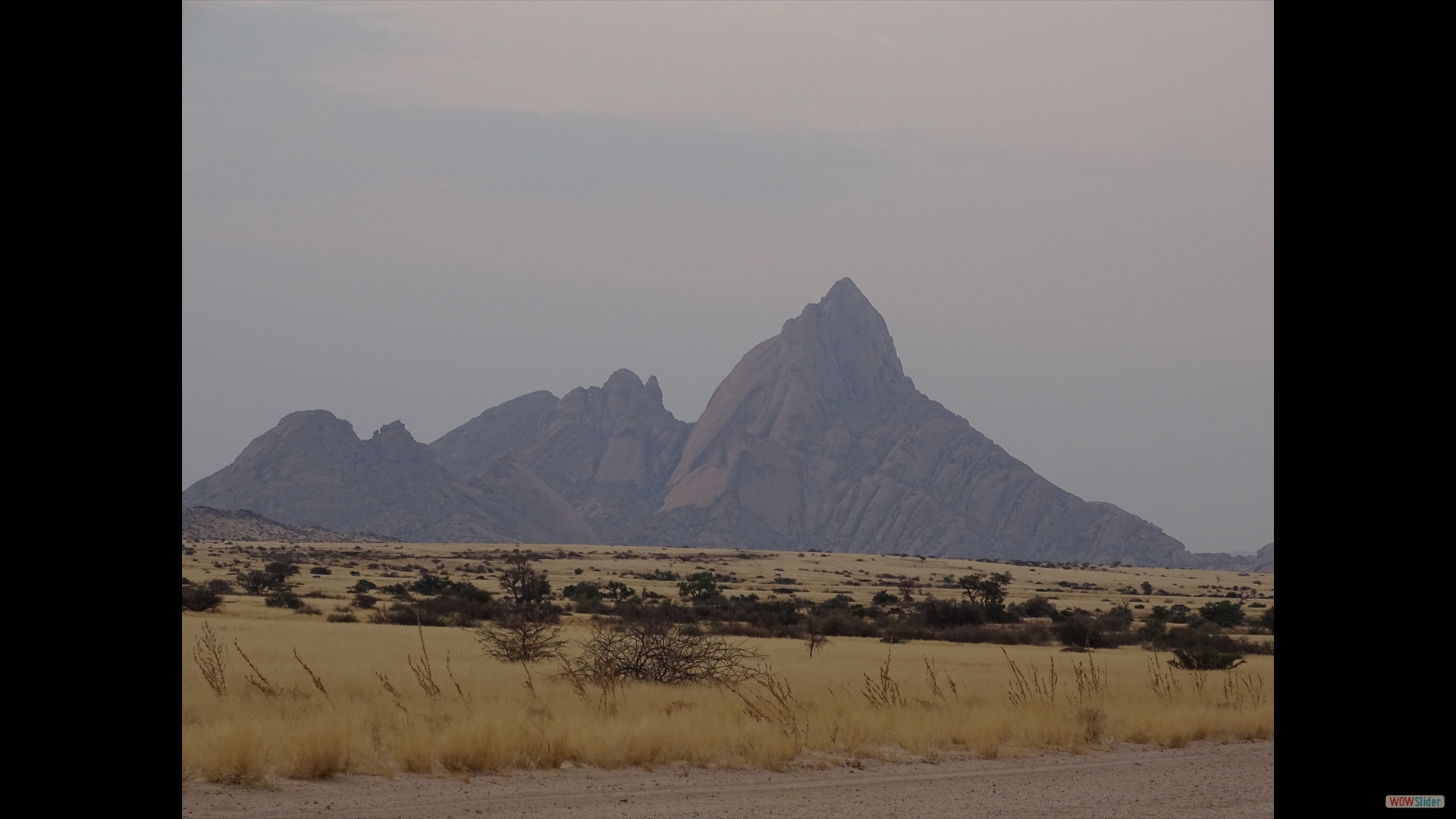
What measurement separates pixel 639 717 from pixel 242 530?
167 meters

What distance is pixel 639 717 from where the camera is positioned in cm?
1450

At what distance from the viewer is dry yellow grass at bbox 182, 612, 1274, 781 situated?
11.1 meters

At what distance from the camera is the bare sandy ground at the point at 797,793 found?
9258 millimetres

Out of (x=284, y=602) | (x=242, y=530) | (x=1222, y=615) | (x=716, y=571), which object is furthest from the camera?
(x=242, y=530)

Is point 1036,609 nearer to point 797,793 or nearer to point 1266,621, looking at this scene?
point 1266,621

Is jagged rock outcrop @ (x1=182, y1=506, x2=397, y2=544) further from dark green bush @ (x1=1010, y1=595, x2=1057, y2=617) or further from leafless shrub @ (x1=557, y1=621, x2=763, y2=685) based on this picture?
leafless shrub @ (x1=557, y1=621, x2=763, y2=685)

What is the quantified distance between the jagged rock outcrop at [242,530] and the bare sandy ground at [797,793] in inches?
5858

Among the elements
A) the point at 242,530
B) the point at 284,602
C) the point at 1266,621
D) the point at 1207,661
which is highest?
the point at 1207,661

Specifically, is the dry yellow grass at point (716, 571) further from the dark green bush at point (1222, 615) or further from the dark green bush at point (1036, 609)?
the dark green bush at point (1036, 609)

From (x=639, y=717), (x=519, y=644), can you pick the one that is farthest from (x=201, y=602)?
(x=639, y=717)

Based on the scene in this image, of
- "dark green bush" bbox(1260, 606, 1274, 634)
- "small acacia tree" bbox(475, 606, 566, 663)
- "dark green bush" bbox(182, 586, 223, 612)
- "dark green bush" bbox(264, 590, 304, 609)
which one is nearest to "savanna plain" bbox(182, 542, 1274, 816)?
"small acacia tree" bbox(475, 606, 566, 663)
